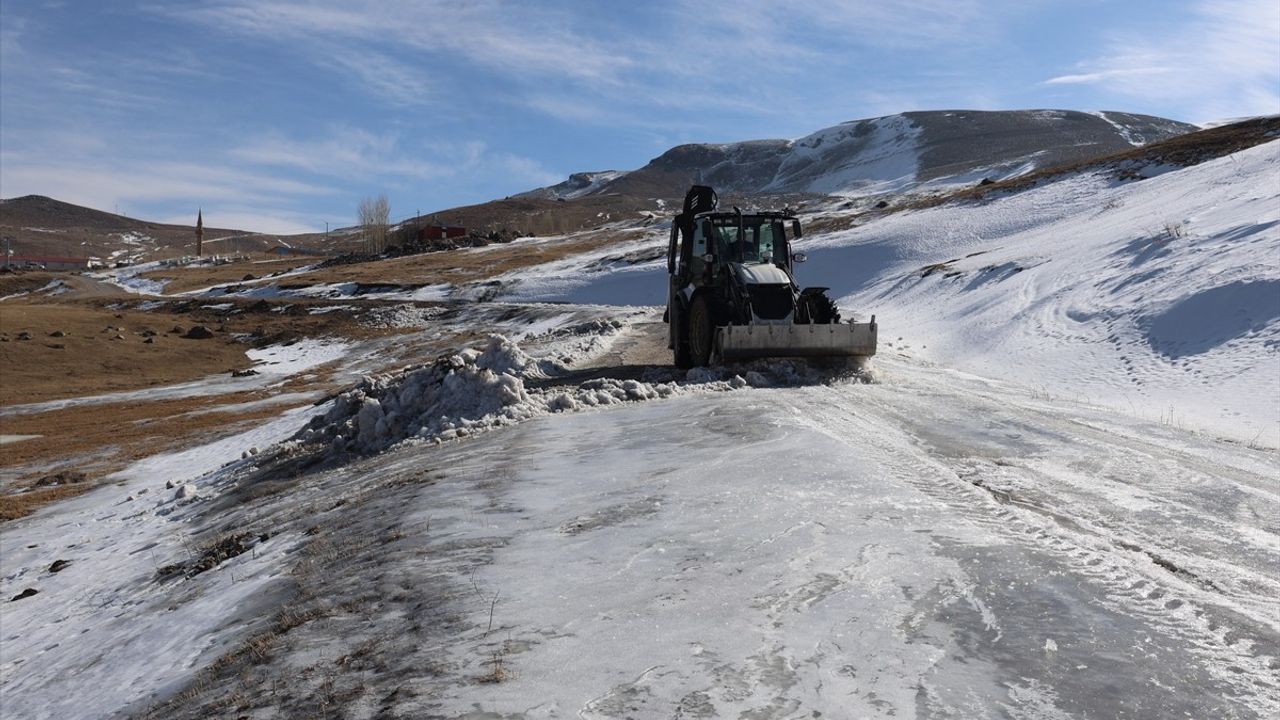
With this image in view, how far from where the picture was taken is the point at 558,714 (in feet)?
11.2

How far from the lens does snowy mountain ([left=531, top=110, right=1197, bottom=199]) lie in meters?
125

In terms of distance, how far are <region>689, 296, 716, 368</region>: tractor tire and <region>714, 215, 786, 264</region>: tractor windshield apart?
1040mm

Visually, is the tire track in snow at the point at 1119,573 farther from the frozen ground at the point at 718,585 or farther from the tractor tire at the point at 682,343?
the tractor tire at the point at 682,343

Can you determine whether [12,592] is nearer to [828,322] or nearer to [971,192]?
[828,322]

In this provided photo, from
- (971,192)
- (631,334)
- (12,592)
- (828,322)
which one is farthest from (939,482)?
(971,192)

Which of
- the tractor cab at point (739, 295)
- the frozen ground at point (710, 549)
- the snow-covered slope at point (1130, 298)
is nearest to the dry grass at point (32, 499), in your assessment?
the frozen ground at point (710, 549)

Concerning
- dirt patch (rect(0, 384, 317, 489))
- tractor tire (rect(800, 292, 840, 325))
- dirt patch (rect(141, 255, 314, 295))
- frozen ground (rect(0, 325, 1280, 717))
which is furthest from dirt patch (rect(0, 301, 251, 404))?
dirt patch (rect(141, 255, 314, 295))

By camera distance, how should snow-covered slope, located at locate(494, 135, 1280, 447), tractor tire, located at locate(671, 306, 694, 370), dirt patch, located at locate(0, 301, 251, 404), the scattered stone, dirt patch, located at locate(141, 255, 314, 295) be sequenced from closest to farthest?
snow-covered slope, located at locate(494, 135, 1280, 447), tractor tire, located at locate(671, 306, 694, 370), the scattered stone, dirt patch, located at locate(0, 301, 251, 404), dirt patch, located at locate(141, 255, 314, 295)

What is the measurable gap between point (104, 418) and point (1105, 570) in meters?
24.7

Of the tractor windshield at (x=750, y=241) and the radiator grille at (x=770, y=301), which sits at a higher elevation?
the tractor windshield at (x=750, y=241)

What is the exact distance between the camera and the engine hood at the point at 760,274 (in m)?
13.4

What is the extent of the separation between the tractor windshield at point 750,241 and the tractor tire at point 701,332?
40.9 inches

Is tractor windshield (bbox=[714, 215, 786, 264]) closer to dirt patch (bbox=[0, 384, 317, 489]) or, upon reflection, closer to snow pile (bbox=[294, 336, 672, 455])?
snow pile (bbox=[294, 336, 672, 455])

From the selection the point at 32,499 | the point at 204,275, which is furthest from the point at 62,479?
the point at 204,275
